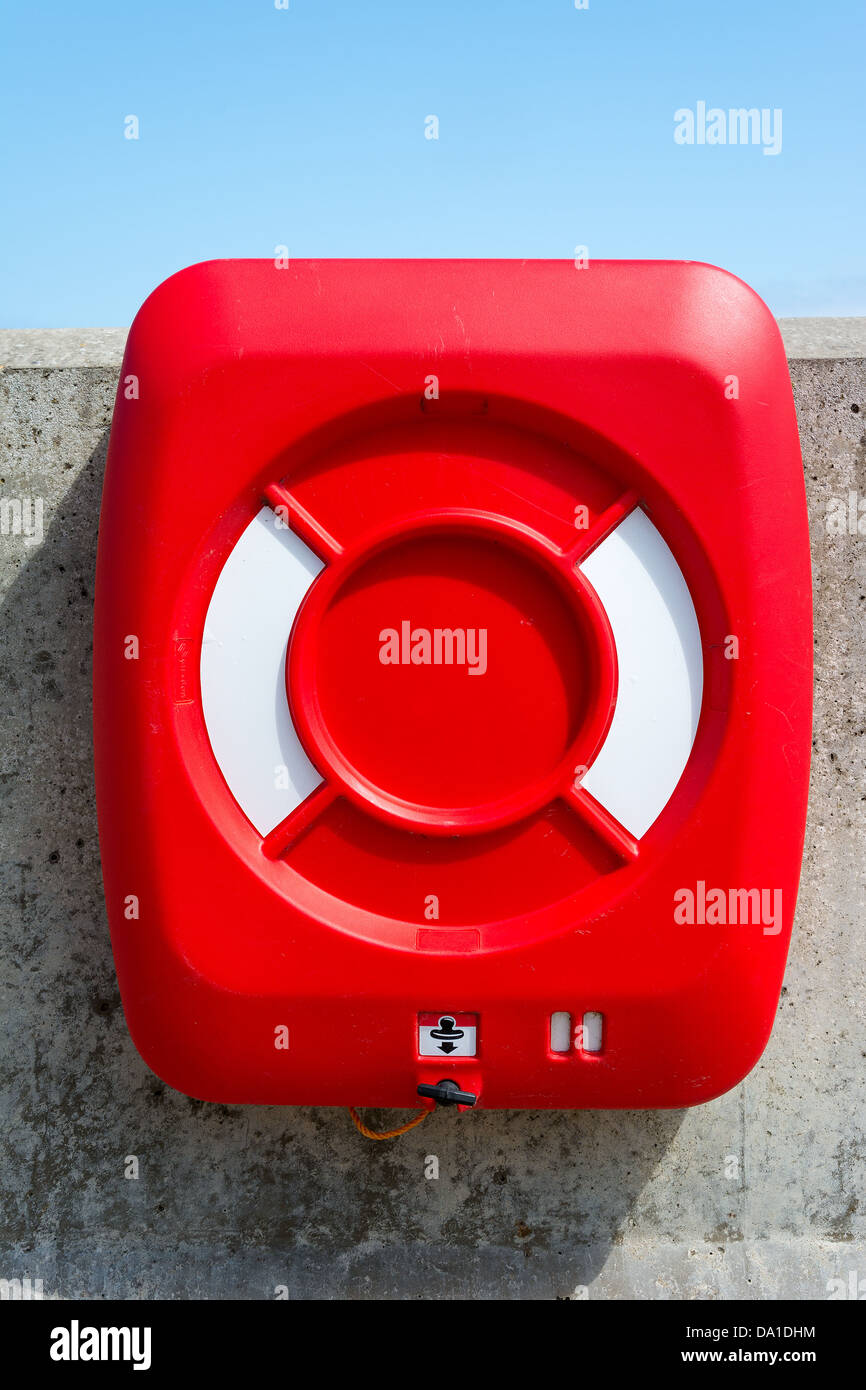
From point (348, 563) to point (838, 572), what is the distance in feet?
2.48

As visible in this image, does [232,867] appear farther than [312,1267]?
No

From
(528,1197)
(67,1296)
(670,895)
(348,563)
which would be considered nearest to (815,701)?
(670,895)

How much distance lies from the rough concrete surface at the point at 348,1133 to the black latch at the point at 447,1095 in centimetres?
Answer: 30

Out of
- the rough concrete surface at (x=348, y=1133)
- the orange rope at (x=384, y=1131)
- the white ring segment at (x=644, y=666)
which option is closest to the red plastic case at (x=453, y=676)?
the white ring segment at (x=644, y=666)

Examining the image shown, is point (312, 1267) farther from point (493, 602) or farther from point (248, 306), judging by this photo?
point (248, 306)

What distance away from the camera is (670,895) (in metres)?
1.06

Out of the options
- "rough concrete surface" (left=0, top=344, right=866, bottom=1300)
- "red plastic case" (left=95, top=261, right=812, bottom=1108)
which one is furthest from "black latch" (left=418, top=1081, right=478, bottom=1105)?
"rough concrete surface" (left=0, top=344, right=866, bottom=1300)

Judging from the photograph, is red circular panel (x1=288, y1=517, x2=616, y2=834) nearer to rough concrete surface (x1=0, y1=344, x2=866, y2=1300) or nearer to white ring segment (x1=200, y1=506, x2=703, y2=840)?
white ring segment (x1=200, y1=506, x2=703, y2=840)

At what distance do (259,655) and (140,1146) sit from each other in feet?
2.65

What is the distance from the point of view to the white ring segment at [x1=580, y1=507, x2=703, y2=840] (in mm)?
1064

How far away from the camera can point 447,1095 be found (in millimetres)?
1053

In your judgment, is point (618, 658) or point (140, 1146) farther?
point (140, 1146)

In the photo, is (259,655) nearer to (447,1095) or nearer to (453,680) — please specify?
(453,680)

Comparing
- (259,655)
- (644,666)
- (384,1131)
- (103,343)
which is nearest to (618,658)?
(644,666)
